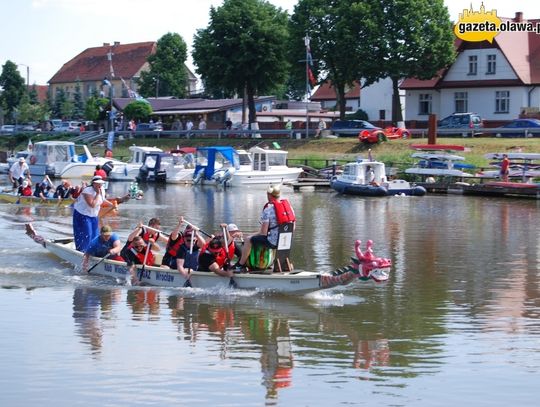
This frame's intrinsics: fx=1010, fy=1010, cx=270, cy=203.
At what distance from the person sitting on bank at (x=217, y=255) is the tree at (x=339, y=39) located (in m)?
51.4

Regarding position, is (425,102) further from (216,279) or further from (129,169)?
(216,279)

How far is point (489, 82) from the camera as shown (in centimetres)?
7256

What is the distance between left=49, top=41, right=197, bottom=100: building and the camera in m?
141

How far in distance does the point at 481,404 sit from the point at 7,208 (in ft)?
96.7

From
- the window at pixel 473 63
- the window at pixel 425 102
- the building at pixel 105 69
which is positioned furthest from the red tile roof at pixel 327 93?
the building at pixel 105 69

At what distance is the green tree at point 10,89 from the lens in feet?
444

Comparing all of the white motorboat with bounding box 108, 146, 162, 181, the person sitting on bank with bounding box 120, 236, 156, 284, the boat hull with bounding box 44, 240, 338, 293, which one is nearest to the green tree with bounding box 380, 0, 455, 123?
the white motorboat with bounding box 108, 146, 162, 181

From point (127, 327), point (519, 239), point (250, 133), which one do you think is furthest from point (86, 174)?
point (127, 327)

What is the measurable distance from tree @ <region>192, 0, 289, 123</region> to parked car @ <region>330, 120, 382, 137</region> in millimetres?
10251

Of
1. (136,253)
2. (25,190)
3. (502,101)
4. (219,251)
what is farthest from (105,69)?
(219,251)

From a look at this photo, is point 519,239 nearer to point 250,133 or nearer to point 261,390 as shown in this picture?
point 261,390

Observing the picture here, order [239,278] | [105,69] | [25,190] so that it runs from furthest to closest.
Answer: [105,69] → [25,190] → [239,278]

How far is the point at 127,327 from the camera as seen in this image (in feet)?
54.2

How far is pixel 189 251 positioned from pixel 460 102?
58189 millimetres
